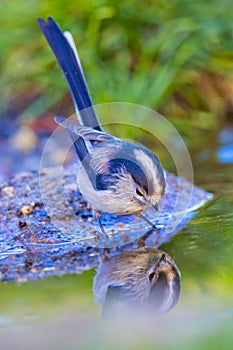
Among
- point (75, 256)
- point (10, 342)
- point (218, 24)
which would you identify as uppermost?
point (218, 24)

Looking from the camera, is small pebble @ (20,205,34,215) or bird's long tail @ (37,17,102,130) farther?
bird's long tail @ (37,17,102,130)

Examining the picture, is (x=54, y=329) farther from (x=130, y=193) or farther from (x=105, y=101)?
(x=105, y=101)

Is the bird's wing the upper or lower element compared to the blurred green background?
lower

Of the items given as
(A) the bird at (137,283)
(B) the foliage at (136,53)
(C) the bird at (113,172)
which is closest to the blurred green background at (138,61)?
(B) the foliage at (136,53)

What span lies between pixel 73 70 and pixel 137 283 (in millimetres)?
1877

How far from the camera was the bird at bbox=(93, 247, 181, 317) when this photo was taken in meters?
3.37

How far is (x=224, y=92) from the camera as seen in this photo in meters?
7.34

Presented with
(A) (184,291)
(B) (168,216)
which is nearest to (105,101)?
(B) (168,216)

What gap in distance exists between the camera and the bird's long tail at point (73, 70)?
492 centimetres

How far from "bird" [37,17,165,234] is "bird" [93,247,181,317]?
0.90 feet

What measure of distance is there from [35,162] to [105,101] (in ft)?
2.69

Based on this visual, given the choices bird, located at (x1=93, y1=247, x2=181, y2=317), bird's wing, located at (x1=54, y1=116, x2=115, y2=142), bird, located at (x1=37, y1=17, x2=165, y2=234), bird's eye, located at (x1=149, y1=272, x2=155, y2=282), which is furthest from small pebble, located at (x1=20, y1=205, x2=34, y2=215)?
bird's eye, located at (x1=149, y1=272, x2=155, y2=282)

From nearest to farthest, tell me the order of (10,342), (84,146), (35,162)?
(10,342), (84,146), (35,162)

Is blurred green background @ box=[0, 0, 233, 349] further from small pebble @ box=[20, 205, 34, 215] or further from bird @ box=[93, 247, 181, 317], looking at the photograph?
bird @ box=[93, 247, 181, 317]
